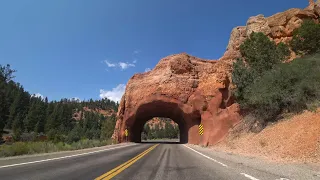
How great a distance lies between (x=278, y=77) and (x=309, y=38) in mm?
10885

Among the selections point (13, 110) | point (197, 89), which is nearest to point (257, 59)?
point (197, 89)

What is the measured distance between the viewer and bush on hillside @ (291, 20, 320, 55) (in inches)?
1140

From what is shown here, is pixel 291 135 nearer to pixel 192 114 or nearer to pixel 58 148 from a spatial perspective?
pixel 58 148

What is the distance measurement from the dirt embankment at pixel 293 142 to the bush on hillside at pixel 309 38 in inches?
522

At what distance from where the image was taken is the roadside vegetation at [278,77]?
827 inches

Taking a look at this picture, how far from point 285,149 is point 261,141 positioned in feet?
14.2

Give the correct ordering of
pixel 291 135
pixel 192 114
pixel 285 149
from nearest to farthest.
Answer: pixel 285 149 < pixel 291 135 < pixel 192 114

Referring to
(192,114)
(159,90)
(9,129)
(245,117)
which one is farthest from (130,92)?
(9,129)

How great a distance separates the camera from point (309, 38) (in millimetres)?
29719

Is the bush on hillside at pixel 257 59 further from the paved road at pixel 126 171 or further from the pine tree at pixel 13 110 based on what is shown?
→ the pine tree at pixel 13 110

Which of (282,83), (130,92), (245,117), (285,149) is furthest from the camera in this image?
(130,92)

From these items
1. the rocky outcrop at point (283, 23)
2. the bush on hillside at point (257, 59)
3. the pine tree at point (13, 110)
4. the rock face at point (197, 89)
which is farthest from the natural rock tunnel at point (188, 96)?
the pine tree at point (13, 110)

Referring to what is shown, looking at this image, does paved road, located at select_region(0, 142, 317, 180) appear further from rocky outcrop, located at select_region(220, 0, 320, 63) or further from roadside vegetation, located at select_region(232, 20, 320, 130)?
rocky outcrop, located at select_region(220, 0, 320, 63)

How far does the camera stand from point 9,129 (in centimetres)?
11525
